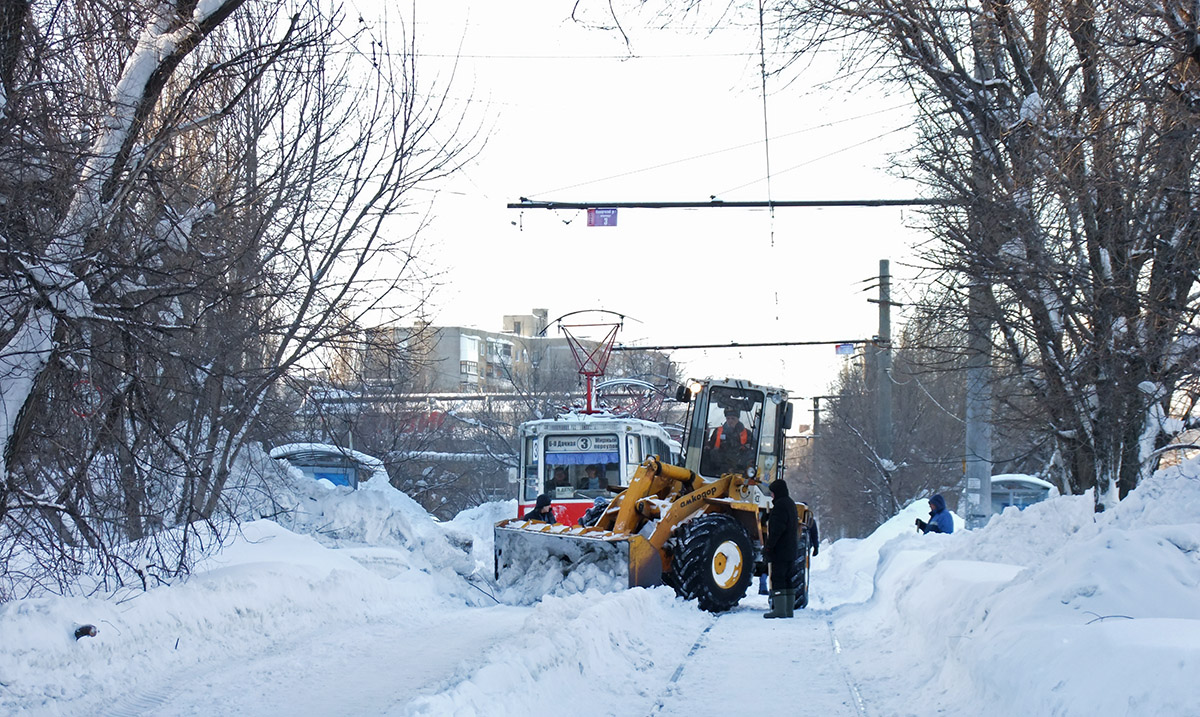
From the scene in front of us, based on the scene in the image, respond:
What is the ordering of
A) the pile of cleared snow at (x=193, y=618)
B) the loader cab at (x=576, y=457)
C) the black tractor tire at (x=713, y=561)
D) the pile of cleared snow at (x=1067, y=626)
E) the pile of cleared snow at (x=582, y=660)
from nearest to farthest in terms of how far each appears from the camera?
the pile of cleared snow at (x=1067, y=626), the pile of cleared snow at (x=582, y=660), the pile of cleared snow at (x=193, y=618), the black tractor tire at (x=713, y=561), the loader cab at (x=576, y=457)

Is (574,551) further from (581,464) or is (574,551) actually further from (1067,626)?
(581,464)

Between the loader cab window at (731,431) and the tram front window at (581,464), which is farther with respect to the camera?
the tram front window at (581,464)

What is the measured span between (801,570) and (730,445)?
1.99m

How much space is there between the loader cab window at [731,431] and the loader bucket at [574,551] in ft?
7.92

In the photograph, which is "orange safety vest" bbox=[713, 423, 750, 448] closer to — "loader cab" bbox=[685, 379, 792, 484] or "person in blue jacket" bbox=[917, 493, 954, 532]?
"loader cab" bbox=[685, 379, 792, 484]

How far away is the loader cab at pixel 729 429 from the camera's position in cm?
1570

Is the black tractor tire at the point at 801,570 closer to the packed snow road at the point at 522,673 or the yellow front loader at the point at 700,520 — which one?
the yellow front loader at the point at 700,520

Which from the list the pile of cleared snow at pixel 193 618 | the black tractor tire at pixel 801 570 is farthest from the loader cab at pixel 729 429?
the pile of cleared snow at pixel 193 618

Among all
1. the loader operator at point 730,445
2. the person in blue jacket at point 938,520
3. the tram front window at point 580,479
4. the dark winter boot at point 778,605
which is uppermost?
the loader operator at point 730,445

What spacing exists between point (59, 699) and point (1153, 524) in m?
8.78

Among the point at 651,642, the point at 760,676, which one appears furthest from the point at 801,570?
the point at 760,676

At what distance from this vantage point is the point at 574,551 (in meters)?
14.0

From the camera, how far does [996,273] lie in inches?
459

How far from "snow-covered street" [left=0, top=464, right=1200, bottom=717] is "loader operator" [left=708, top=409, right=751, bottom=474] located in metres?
2.38
